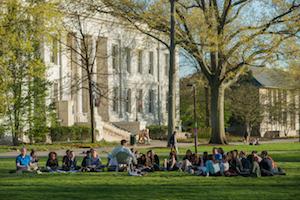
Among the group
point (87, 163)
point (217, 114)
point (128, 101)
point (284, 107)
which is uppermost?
point (128, 101)

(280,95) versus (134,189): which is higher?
(280,95)

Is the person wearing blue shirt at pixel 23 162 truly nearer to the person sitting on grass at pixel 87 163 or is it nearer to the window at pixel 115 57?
the person sitting on grass at pixel 87 163

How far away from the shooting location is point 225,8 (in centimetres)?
4481

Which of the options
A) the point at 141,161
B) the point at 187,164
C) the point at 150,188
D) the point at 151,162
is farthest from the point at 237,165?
the point at 150,188

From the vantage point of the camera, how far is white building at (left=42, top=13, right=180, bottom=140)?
5959 centimetres

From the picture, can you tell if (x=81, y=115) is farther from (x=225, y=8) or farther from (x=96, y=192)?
(x=96, y=192)

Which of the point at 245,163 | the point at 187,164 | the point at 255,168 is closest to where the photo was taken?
the point at 255,168

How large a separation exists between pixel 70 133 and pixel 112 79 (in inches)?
627

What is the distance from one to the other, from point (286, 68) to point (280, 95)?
42.1 m

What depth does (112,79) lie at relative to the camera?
69375 millimetres

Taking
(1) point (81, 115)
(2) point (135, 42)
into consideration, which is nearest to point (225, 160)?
(1) point (81, 115)

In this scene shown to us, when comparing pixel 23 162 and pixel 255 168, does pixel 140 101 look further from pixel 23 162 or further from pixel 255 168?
pixel 255 168

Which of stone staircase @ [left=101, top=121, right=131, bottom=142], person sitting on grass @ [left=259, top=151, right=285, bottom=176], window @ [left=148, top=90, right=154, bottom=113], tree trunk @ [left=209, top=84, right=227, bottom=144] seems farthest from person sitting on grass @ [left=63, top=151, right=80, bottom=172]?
window @ [left=148, top=90, right=154, bottom=113]

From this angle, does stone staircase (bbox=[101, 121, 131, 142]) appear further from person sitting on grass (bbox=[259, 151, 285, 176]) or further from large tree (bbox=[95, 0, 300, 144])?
person sitting on grass (bbox=[259, 151, 285, 176])
